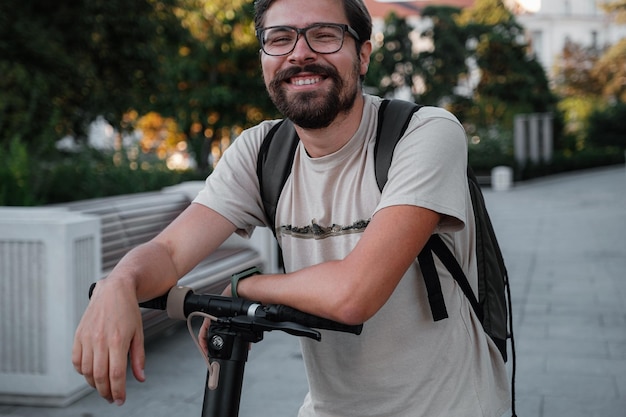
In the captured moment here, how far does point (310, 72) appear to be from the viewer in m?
1.80

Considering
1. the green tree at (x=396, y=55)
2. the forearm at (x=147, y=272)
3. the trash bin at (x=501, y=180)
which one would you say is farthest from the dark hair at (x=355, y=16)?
the green tree at (x=396, y=55)

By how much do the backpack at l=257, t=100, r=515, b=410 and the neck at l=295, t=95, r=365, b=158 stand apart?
2.2 inches

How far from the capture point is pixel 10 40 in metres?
11.2

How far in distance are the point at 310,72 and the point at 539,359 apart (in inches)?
177

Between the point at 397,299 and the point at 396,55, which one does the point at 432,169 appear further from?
the point at 396,55

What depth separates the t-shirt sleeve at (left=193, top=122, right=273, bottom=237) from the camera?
198 centimetres

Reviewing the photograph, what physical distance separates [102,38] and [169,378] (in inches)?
343

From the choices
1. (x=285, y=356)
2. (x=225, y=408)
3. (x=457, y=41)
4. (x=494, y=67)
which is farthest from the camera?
(x=494, y=67)

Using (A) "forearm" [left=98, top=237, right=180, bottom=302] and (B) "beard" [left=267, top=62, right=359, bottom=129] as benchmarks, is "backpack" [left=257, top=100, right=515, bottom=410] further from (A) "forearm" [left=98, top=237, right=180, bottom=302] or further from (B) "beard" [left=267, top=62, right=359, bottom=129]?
(A) "forearm" [left=98, top=237, right=180, bottom=302]

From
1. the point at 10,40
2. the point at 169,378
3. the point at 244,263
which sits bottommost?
the point at 169,378

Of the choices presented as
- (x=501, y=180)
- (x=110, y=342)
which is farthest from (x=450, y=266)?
(x=501, y=180)

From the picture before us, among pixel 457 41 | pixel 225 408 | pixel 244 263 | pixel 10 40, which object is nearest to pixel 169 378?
pixel 244 263

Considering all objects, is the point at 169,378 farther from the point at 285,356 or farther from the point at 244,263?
the point at 244,263

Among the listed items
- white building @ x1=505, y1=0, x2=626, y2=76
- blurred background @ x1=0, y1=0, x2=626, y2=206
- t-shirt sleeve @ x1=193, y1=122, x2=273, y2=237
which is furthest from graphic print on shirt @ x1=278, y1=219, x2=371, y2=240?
white building @ x1=505, y1=0, x2=626, y2=76
